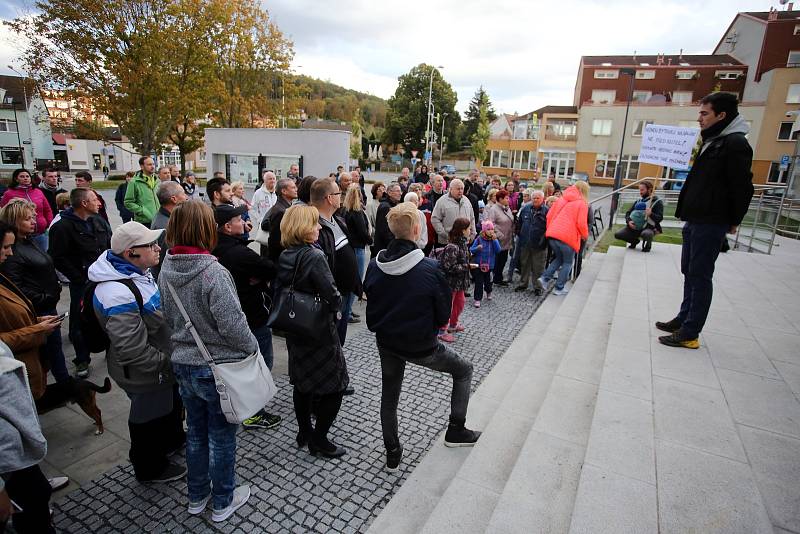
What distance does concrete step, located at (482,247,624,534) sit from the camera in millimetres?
2420

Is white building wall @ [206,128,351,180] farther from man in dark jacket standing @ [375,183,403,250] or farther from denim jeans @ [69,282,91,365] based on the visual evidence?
denim jeans @ [69,282,91,365]

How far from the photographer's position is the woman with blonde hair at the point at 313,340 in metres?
3.04

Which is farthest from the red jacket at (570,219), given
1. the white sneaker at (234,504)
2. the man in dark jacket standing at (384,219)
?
the white sneaker at (234,504)

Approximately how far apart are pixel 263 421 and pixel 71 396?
1.50 metres

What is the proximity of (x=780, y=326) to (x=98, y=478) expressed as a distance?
6.75m

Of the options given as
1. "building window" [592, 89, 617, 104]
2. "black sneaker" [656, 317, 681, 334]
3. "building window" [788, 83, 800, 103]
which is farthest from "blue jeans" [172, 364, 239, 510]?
"building window" [592, 89, 617, 104]

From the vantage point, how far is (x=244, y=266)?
348cm

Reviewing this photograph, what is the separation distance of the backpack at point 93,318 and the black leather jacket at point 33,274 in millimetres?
1235

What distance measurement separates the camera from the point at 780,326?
15.4 feet

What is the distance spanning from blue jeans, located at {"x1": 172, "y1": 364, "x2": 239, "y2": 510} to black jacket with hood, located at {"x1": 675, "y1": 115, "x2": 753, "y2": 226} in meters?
4.18

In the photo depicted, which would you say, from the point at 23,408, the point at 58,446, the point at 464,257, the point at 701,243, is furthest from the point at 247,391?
the point at 701,243

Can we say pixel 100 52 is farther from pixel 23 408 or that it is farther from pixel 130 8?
pixel 23 408

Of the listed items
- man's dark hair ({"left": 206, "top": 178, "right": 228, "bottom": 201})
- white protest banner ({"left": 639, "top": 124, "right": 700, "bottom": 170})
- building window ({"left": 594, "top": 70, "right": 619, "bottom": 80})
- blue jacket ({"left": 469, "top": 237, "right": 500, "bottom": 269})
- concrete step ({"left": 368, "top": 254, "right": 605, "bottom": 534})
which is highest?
building window ({"left": 594, "top": 70, "right": 619, "bottom": 80})

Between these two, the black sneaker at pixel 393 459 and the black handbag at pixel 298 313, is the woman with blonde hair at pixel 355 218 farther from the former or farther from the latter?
the black sneaker at pixel 393 459
